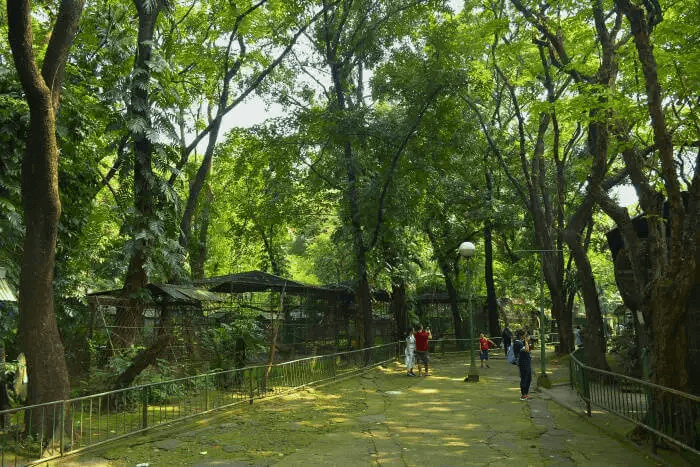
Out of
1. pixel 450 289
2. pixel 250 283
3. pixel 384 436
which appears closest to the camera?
pixel 384 436

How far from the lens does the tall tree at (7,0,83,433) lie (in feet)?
31.1

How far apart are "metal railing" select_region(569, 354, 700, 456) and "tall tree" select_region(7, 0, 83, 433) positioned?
9.21 meters

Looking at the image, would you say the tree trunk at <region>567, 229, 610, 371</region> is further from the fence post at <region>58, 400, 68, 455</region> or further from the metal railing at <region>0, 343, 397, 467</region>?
the fence post at <region>58, 400, 68, 455</region>

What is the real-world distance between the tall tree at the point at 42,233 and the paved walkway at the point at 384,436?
1.51 m

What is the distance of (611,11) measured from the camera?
54.1 feet

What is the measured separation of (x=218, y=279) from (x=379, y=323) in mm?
11777

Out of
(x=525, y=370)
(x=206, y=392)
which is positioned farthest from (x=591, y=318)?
(x=206, y=392)

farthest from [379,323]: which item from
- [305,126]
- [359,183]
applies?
[305,126]

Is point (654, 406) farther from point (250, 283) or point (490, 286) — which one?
point (490, 286)

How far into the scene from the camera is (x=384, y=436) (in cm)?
1091

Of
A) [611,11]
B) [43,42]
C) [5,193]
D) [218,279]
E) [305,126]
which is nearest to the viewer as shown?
[5,193]

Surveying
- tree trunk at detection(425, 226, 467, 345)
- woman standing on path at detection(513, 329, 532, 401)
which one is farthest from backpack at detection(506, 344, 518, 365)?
tree trunk at detection(425, 226, 467, 345)

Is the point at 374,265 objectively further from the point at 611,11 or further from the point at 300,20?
the point at 611,11

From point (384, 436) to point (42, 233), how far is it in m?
6.77
